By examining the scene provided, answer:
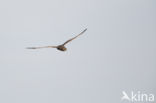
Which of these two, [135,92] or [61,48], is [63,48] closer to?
[61,48]

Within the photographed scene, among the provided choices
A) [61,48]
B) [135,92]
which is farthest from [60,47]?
[135,92]

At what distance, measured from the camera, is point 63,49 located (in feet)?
182

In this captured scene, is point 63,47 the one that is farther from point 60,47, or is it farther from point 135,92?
point 135,92

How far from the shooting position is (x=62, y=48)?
183 ft

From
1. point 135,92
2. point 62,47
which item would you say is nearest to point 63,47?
point 62,47

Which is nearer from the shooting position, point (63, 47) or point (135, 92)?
point (63, 47)

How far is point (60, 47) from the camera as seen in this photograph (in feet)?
182

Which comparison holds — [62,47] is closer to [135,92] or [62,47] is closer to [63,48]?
[63,48]

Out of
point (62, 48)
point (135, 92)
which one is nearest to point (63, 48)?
point (62, 48)

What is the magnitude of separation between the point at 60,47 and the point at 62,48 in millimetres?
235

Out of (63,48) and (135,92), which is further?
(135,92)

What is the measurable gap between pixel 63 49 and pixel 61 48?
20cm

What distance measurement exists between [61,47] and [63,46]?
204mm

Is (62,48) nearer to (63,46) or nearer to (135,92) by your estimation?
(63,46)
